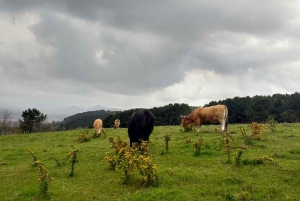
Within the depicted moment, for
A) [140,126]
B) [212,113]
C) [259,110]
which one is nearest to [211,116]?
[212,113]

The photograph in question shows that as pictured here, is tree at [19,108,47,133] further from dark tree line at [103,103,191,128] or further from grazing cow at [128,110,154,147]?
grazing cow at [128,110,154,147]

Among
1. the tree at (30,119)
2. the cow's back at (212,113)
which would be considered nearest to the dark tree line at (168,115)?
the tree at (30,119)

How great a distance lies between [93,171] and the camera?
12.1 m

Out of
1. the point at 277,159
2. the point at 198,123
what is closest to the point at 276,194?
the point at 277,159

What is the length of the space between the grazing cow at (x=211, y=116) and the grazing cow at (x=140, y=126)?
21.5ft

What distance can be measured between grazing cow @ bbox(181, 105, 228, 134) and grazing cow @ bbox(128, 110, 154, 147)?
6.55 m

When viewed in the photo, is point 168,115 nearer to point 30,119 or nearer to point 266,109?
point 266,109

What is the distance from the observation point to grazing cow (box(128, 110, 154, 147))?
49.8 feet

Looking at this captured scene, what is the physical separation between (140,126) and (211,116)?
8.43 m

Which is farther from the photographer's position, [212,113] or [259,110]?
[259,110]

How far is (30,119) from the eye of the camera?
199 feet

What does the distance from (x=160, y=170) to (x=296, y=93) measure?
206ft

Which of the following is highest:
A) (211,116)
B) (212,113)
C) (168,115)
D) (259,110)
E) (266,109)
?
(266,109)

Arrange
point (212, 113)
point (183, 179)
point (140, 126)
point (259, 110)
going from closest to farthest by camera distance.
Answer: point (183, 179) → point (140, 126) → point (212, 113) → point (259, 110)
